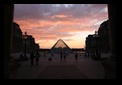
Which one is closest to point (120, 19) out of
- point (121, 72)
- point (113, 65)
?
point (121, 72)

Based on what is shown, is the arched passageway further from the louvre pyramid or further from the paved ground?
the louvre pyramid

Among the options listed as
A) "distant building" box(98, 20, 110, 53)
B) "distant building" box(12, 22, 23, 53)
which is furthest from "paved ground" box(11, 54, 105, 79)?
"distant building" box(98, 20, 110, 53)

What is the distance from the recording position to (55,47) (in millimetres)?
147875

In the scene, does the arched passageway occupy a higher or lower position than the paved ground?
higher

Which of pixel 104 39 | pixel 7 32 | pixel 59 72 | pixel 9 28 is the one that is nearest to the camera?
pixel 7 32

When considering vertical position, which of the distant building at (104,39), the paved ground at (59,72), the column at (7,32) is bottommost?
the paved ground at (59,72)

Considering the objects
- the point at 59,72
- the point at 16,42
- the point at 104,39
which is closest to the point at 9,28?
the point at 59,72

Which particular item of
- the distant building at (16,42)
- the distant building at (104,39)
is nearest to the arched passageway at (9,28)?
the distant building at (16,42)

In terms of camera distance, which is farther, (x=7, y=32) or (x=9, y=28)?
(x=9, y=28)

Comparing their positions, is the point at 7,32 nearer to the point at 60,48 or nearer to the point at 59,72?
the point at 59,72

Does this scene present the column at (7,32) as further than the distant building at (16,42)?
No

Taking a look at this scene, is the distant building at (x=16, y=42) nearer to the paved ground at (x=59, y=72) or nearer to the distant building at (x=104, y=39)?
the distant building at (x=104, y=39)
